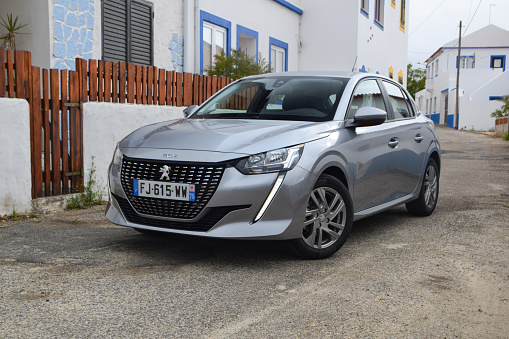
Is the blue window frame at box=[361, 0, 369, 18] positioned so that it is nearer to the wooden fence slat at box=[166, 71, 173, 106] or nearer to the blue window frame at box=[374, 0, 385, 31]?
the blue window frame at box=[374, 0, 385, 31]

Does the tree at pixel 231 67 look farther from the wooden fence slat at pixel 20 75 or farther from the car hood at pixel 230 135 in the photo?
the car hood at pixel 230 135

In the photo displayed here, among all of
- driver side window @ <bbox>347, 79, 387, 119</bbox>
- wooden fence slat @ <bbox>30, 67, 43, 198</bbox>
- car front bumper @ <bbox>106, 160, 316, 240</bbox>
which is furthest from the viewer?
wooden fence slat @ <bbox>30, 67, 43, 198</bbox>

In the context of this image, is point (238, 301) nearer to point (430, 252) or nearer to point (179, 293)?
point (179, 293)

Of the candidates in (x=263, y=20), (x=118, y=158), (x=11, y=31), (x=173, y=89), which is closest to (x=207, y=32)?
(x=263, y=20)

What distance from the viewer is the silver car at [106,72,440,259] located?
4453mm

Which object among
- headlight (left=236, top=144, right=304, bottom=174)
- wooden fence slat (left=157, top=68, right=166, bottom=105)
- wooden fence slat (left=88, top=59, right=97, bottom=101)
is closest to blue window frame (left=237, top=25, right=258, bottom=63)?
wooden fence slat (left=157, top=68, right=166, bottom=105)

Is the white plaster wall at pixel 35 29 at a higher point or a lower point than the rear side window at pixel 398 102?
higher

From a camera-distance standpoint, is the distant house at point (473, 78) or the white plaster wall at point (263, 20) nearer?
the white plaster wall at point (263, 20)

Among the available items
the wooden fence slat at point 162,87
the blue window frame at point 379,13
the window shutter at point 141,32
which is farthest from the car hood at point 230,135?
the blue window frame at point 379,13

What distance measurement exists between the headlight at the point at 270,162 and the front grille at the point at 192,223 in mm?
286

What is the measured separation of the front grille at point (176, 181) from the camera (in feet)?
14.6

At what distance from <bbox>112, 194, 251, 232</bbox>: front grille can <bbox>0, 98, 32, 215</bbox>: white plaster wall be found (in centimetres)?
221

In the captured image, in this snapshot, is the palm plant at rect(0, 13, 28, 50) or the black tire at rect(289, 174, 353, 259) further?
→ the palm plant at rect(0, 13, 28, 50)

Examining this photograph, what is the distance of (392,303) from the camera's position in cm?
381
